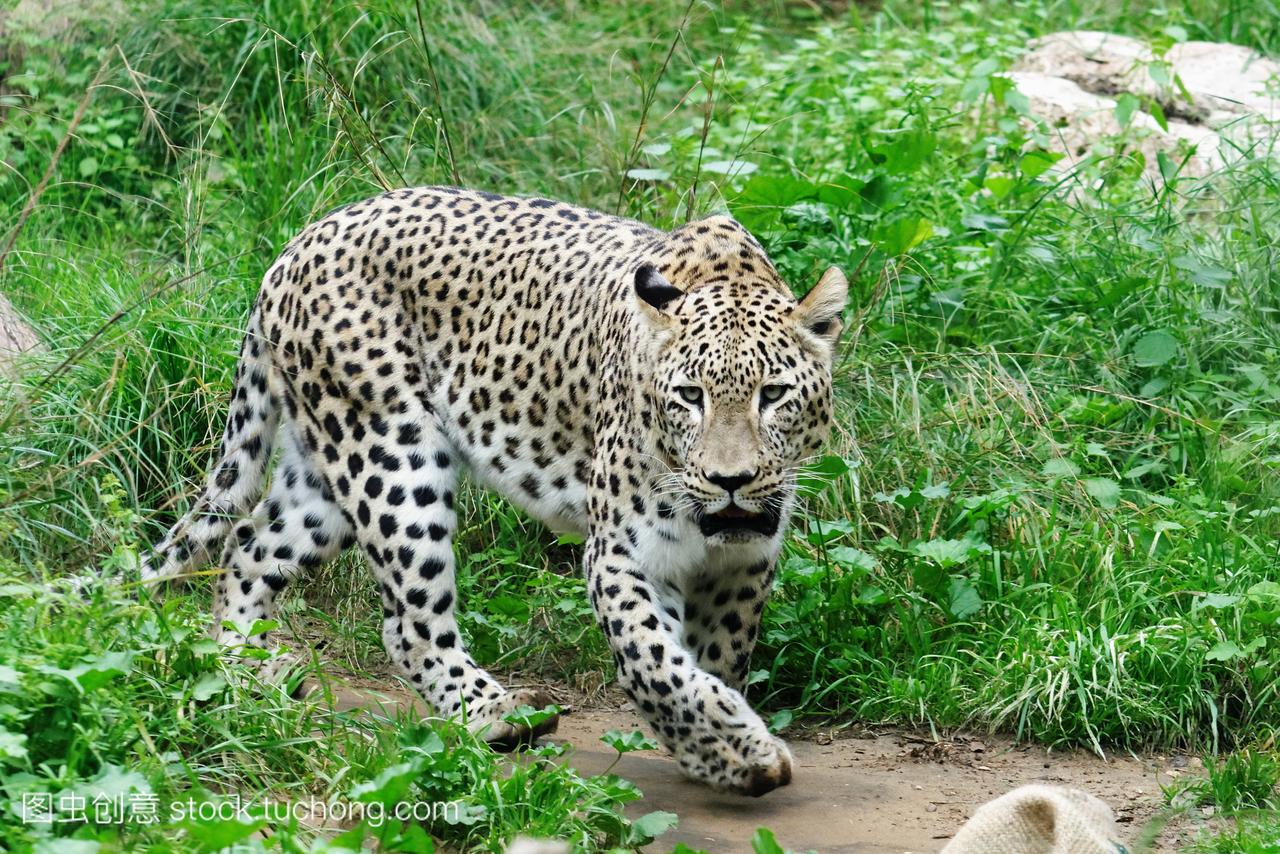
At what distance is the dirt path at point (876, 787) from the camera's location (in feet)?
18.3

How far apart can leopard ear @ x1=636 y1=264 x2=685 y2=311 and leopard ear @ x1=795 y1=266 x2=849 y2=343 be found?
0.49m

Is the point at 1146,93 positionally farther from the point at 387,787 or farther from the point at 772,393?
the point at 387,787

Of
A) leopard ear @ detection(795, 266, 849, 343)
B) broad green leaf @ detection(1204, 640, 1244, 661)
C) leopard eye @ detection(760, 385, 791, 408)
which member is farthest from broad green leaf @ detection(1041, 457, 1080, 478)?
leopard eye @ detection(760, 385, 791, 408)

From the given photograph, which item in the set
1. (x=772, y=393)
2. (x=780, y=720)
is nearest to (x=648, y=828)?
(x=780, y=720)

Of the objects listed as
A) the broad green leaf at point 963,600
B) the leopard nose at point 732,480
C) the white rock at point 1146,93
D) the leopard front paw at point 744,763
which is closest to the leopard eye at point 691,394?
the leopard nose at point 732,480

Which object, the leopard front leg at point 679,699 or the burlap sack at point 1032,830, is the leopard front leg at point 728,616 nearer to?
the leopard front leg at point 679,699

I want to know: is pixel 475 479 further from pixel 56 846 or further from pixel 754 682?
pixel 56 846

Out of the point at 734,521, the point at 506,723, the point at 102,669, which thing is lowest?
the point at 506,723

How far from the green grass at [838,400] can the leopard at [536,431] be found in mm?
515

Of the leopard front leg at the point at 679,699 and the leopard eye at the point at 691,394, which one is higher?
the leopard eye at the point at 691,394

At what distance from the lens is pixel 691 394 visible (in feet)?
19.0

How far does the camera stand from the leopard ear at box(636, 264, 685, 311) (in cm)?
595

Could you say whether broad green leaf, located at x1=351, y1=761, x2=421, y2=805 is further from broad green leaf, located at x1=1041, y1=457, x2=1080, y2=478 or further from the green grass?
broad green leaf, located at x1=1041, y1=457, x2=1080, y2=478

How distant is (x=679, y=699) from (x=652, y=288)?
1.50 meters
